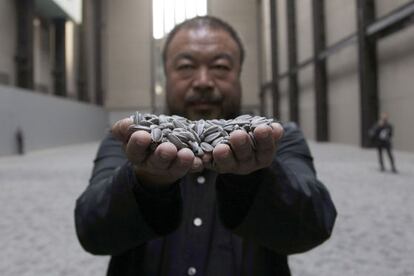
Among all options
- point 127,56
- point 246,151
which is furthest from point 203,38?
point 127,56

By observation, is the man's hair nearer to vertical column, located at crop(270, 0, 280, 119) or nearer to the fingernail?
the fingernail

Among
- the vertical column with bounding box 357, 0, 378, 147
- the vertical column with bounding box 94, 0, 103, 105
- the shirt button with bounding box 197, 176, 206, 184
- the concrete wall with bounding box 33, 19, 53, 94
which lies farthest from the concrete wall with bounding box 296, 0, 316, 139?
the shirt button with bounding box 197, 176, 206, 184

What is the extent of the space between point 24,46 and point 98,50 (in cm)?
1666

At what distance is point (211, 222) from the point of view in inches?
69.6

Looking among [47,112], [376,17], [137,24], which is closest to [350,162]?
[376,17]

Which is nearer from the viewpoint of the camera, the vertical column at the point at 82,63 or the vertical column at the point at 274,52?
the vertical column at the point at 274,52

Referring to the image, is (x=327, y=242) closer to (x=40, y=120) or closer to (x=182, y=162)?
(x=182, y=162)

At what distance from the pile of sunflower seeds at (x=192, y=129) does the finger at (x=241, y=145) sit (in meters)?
0.03

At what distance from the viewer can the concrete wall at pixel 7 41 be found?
24469 millimetres

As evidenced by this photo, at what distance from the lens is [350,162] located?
47.5 ft

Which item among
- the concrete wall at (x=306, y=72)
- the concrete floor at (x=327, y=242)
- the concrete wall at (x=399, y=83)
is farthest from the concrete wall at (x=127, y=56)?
the concrete floor at (x=327, y=242)

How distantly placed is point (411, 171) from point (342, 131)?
12954mm

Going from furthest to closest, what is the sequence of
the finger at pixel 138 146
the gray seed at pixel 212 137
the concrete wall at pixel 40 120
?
the concrete wall at pixel 40 120
the gray seed at pixel 212 137
the finger at pixel 138 146

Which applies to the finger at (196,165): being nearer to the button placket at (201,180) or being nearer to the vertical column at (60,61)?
the button placket at (201,180)
